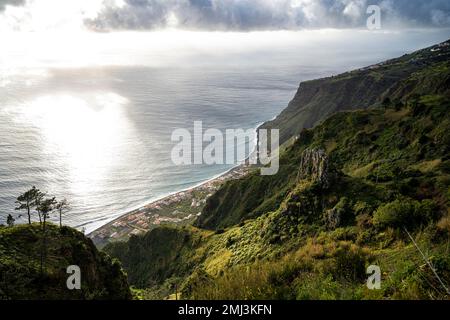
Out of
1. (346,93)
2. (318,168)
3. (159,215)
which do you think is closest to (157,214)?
(159,215)

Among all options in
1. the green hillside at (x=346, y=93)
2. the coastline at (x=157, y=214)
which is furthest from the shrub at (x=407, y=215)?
the green hillside at (x=346, y=93)

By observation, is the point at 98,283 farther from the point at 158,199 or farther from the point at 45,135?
the point at 45,135

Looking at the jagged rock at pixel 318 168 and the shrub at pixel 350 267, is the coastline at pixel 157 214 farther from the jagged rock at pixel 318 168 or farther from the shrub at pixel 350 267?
the shrub at pixel 350 267

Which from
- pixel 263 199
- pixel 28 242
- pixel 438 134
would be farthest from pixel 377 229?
pixel 263 199

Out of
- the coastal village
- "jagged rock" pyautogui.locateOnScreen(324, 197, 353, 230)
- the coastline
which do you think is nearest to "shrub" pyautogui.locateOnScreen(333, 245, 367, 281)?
"jagged rock" pyautogui.locateOnScreen(324, 197, 353, 230)

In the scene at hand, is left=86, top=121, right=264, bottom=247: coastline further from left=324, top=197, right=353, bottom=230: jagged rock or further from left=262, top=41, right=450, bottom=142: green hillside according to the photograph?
left=324, top=197, right=353, bottom=230: jagged rock

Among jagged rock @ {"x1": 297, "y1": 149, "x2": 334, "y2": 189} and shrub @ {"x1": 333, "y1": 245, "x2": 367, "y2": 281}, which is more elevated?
shrub @ {"x1": 333, "y1": 245, "x2": 367, "y2": 281}
